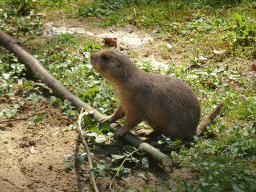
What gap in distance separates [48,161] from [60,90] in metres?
1.48

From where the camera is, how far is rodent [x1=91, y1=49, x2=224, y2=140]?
3.85 metres

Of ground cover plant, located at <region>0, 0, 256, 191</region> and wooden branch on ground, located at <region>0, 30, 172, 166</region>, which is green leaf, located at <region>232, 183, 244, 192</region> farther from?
wooden branch on ground, located at <region>0, 30, 172, 166</region>

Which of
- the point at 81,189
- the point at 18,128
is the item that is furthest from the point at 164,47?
the point at 81,189

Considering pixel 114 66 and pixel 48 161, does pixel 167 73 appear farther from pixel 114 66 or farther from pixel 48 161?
pixel 48 161

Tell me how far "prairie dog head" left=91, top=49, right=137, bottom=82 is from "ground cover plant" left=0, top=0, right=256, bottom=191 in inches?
26.8

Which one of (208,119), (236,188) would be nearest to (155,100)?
(208,119)

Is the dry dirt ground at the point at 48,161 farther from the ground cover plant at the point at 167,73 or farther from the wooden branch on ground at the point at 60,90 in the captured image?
the wooden branch on ground at the point at 60,90

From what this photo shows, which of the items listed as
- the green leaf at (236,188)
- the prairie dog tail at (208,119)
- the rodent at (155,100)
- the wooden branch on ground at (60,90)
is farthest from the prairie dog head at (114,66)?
the green leaf at (236,188)

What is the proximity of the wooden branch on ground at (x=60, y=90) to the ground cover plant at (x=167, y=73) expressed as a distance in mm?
112

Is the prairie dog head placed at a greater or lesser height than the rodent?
greater

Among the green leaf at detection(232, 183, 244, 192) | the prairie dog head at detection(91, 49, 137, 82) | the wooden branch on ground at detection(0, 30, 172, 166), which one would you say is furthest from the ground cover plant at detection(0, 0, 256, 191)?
the prairie dog head at detection(91, 49, 137, 82)

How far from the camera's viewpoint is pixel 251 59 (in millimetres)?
5590

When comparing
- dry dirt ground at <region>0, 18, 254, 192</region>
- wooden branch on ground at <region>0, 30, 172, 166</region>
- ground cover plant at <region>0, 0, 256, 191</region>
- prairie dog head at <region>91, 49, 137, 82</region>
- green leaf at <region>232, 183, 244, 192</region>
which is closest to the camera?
green leaf at <region>232, 183, 244, 192</region>

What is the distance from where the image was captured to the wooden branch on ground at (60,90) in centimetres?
343
